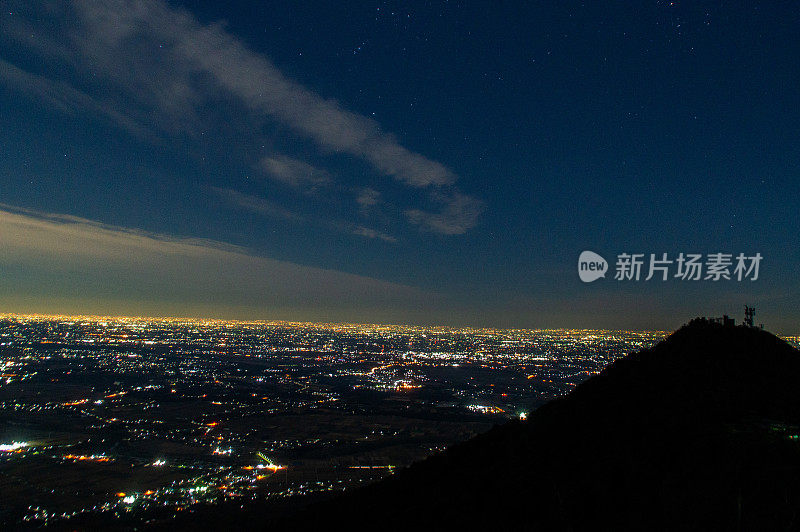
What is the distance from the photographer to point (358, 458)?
52.1 m

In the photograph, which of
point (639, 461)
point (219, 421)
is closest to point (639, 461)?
point (639, 461)

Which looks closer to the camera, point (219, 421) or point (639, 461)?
point (639, 461)

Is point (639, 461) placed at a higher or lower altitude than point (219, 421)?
higher

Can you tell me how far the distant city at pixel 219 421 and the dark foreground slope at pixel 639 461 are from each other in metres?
33.7

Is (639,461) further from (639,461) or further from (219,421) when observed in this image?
(219,421)

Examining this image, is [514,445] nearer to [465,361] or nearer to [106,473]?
[106,473]

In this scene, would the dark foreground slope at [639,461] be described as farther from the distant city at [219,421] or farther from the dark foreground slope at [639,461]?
the distant city at [219,421]

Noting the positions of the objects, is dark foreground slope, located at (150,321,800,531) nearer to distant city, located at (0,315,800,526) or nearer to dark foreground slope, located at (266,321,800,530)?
dark foreground slope, located at (266,321,800,530)

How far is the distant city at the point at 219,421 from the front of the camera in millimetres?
41938

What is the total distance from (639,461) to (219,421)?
7279 cm

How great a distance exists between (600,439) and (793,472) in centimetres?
415

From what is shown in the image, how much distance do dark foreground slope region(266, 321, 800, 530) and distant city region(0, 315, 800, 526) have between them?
110ft

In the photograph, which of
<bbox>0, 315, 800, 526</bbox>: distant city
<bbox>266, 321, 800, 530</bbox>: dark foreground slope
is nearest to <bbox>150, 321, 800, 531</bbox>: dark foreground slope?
<bbox>266, 321, 800, 530</bbox>: dark foreground slope

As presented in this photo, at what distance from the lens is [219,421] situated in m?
68.8
